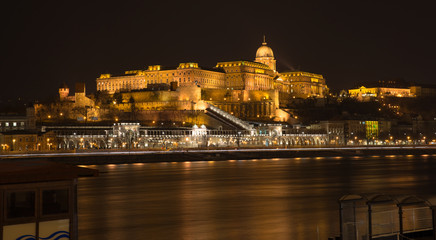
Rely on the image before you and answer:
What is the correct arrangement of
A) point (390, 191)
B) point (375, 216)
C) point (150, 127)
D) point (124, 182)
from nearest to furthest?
point (375, 216), point (390, 191), point (124, 182), point (150, 127)

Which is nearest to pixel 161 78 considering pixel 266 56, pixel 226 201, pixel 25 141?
pixel 266 56

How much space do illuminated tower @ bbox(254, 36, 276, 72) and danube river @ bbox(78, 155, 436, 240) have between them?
8667cm

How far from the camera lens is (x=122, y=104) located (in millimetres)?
90375

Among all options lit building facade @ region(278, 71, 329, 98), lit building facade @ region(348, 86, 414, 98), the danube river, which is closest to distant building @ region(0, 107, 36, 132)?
the danube river

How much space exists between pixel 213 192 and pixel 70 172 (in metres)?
21.7

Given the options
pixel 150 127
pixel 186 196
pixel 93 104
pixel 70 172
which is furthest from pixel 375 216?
pixel 93 104

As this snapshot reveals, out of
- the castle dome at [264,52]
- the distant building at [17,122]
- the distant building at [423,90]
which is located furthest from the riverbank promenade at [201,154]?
the castle dome at [264,52]

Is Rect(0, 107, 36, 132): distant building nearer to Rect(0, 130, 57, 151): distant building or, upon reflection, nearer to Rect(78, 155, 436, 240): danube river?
Rect(0, 130, 57, 151): distant building

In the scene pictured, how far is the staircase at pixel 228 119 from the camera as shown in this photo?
8212 cm

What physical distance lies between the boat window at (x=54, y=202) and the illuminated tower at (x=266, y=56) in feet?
398

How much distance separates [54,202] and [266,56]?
4817 inches

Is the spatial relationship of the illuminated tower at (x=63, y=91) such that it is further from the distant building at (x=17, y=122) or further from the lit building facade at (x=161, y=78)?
the distant building at (x=17, y=122)

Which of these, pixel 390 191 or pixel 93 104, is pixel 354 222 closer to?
pixel 390 191

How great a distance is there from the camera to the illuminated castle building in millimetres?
90812
